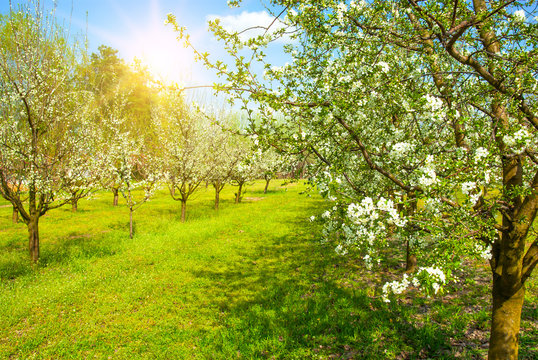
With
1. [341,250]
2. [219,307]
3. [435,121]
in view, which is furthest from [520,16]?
[219,307]

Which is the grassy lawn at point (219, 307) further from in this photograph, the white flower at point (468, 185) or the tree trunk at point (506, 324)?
the white flower at point (468, 185)

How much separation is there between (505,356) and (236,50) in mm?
6395

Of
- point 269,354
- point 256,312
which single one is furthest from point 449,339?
point 256,312

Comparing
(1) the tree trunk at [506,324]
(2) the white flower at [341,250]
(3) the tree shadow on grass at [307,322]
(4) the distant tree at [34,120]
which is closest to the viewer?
(1) the tree trunk at [506,324]

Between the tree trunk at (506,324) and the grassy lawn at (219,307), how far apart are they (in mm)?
1116

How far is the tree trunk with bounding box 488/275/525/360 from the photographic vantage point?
168 inches

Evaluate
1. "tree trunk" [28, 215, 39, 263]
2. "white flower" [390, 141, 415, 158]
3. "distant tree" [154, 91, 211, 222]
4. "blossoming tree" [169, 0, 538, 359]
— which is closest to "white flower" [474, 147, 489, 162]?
"blossoming tree" [169, 0, 538, 359]

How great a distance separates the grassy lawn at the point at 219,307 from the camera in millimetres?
5848

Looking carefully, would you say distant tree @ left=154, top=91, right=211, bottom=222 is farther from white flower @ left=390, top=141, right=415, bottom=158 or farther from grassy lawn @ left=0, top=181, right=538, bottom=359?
white flower @ left=390, top=141, right=415, bottom=158

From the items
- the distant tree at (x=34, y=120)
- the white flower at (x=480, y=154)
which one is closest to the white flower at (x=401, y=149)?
the white flower at (x=480, y=154)

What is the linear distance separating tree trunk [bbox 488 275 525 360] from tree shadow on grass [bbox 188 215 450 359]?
115cm

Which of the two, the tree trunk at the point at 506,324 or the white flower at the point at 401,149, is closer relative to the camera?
the white flower at the point at 401,149

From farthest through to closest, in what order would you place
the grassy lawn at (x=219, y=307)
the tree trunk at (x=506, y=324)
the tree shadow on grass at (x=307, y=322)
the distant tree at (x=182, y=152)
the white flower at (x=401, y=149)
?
1. the distant tree at (x=182, y=152)
2. the grassy lawn at (x=219, y=307)
3. the tree shadow on grass at (x=307, y=322)
4. the tree trunk at (x=506, y=324)
5. the white flower at (x=401, y=149)

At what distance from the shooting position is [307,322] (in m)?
6.65
